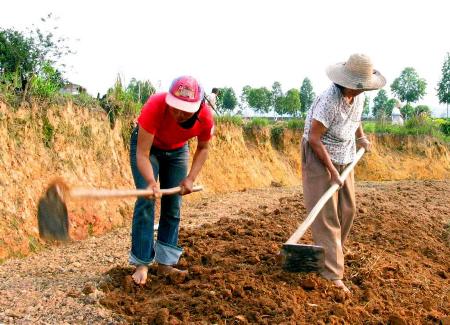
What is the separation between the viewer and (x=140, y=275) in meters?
3.87

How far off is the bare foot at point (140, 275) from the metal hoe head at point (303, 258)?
1.08m

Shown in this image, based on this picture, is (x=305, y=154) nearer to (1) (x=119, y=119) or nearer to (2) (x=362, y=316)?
(2) (x=362, y=316)

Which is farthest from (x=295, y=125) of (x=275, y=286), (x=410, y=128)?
(x=275, y=286)

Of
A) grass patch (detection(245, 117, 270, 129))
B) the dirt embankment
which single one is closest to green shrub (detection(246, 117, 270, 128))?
grass patch (detection(245, 117, 270, 129))

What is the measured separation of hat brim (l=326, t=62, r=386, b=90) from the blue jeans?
4.20 ft

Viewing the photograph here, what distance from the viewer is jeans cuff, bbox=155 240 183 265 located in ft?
13.3

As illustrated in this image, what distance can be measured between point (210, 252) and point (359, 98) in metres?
1.94

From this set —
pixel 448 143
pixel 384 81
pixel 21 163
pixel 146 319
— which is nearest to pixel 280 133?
pixel 448 143

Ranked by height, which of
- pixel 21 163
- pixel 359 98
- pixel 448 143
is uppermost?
pixel 359 98

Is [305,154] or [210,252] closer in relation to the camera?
[305,154]

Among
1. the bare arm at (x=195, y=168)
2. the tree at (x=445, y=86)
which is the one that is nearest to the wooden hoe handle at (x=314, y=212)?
the bare arm at (x=195, y=168)

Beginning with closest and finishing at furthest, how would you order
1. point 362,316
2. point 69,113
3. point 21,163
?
point 362,316, point 21,163, point 69,113

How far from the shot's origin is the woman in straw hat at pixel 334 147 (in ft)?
12.5

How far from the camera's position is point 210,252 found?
4.78m
